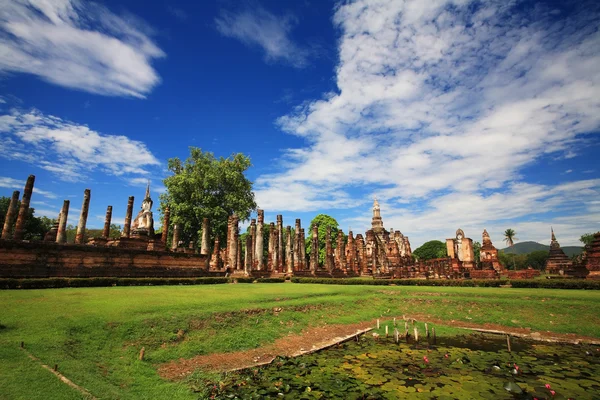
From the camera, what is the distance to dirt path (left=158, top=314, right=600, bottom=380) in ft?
25.3

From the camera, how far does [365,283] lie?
78.0 feet

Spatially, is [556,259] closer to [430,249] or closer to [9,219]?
[430,249]

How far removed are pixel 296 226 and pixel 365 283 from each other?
38.7 ft

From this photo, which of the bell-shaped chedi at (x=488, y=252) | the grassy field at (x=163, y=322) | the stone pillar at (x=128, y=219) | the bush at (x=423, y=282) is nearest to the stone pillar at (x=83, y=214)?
the stone pillar at (x=128, y=219)

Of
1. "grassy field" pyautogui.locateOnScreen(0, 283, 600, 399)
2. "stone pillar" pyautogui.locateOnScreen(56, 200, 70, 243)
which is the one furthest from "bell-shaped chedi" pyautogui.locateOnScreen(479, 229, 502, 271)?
"stone pillar" pyautogui.locateOnScreen(56, 200, 70, 243)

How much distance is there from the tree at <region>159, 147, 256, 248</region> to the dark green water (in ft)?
90.2

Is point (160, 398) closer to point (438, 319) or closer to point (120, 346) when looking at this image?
point (120, 346)

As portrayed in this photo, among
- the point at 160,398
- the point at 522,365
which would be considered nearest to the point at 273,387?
the point at 160,398

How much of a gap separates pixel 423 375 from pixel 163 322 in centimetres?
693

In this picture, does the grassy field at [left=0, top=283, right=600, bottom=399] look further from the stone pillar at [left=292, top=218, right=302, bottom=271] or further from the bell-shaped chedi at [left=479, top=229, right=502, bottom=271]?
the bell-shaped chedi at [left=479, top=229, right=502, bottom=271]

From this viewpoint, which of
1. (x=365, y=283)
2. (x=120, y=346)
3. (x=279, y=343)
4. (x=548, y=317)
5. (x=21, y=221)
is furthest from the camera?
(x=365, y=283)

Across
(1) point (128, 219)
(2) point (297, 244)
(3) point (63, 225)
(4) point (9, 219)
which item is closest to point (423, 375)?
(3) point (63, 225)

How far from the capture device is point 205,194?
122 feet

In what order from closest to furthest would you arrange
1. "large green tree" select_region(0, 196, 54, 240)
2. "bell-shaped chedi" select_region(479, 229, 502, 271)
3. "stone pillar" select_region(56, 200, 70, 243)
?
"stone pillar" select_region(56, 200, 70, 243)
"bell-shaped chedi" select_region(479, 229, 502, 271)
"large green tree" select_region(0, 196, 54, 240)
